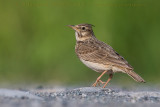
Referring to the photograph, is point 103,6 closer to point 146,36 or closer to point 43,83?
point 146,36

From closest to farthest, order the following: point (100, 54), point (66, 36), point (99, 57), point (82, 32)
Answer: point (99, 57) → point (100, 54) → point (82, 32) → point (66, 36)

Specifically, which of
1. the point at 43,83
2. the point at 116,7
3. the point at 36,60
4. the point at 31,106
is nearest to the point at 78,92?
the point at 31,106

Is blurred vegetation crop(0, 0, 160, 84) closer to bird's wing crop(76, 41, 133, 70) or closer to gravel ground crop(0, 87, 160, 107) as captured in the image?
bird's wing crop(76, 41, 133, 70)

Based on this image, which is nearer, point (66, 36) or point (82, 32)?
point (82, 32)

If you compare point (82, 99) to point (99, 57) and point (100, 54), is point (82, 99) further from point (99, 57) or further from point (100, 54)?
point (100, 54)

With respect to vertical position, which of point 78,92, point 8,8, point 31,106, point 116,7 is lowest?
point 31,106

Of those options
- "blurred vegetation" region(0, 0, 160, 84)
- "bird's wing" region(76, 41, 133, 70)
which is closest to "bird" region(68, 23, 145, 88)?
"bird's wing" region(76, 41, 133, 70)

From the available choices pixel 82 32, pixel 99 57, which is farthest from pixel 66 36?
pixel 99 57
